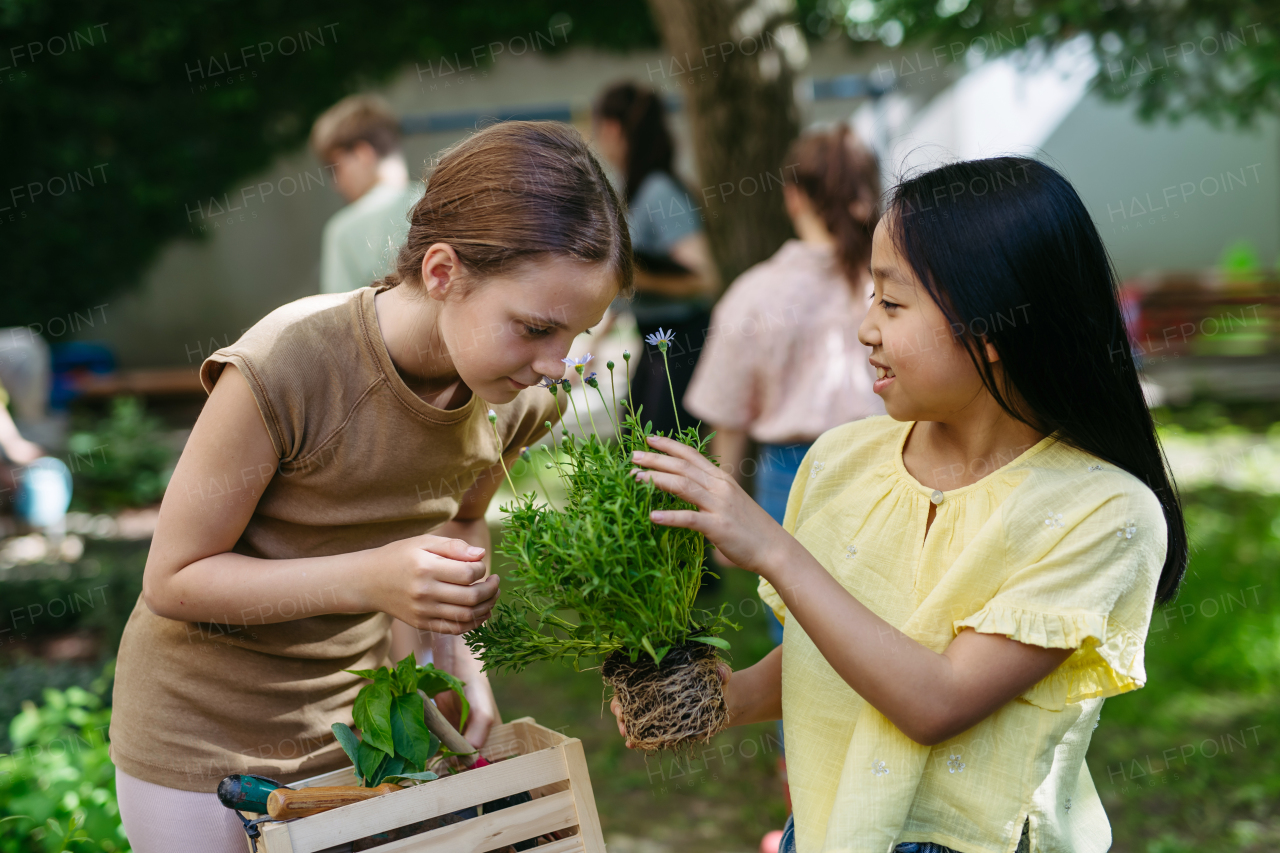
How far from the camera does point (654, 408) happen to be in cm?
481

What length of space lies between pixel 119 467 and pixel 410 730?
7.80m

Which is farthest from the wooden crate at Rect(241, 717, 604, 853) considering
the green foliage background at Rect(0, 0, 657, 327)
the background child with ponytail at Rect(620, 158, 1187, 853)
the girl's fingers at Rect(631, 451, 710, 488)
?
the green foliage background at Rect(0, 0, 657, 327)

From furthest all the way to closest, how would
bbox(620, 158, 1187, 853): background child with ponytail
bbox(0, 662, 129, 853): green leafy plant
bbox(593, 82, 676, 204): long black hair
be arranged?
bbox(593, 82, 676, 204): long black hair, bbox(0, 662, 129, 853): green leafy plant, bbox(620, 158, 1187, 853): background child with ponytail

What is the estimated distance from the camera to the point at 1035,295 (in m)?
1.61

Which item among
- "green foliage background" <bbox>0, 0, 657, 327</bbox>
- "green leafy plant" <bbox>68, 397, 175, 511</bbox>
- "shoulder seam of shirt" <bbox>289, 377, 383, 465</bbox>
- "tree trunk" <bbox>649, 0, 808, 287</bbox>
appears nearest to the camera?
"shoulder seam of shirt" <bbox>289, 377, 383, 465</bbox>

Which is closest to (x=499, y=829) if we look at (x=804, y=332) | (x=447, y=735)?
(x=447, y=735)

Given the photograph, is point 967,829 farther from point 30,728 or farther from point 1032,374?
point 30,728

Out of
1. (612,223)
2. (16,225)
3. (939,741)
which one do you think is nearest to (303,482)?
(612,223)

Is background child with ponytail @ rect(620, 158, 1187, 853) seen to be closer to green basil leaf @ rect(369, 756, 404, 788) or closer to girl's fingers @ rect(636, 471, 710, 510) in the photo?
girl's fingers @ rect(636, 471, 710, 510)

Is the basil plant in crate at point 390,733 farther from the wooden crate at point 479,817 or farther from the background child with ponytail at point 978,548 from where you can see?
the background child with ponytail at point 978,548

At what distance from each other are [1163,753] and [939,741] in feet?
10.6

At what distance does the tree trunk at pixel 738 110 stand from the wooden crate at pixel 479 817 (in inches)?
168

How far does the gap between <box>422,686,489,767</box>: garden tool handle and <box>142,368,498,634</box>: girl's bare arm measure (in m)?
0.20

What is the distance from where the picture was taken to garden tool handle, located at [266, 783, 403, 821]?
4.70 ft
